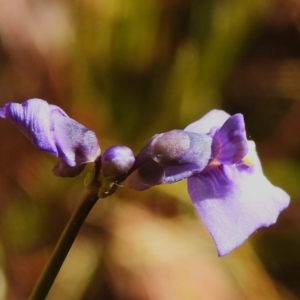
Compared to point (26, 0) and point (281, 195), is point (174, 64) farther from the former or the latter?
point (281, 195)

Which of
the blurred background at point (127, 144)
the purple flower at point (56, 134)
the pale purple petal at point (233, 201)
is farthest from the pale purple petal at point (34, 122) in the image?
the blurred background at point (127, 144)

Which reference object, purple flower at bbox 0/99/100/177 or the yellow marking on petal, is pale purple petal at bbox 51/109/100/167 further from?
the yellow marking on petal

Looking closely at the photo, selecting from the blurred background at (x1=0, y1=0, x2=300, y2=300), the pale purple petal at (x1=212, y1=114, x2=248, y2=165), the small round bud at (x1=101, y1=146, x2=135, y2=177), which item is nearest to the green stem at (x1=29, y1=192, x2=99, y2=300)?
the small round bud at (x1=101, y1=146, x2=135, y2=177)

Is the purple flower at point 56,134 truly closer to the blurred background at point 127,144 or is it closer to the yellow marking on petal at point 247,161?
the yellow marking on petal at point 247,161

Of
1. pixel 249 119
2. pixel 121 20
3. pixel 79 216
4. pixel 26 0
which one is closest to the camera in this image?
pixel 79 216

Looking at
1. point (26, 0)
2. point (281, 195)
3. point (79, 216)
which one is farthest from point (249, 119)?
point (79, 216)
